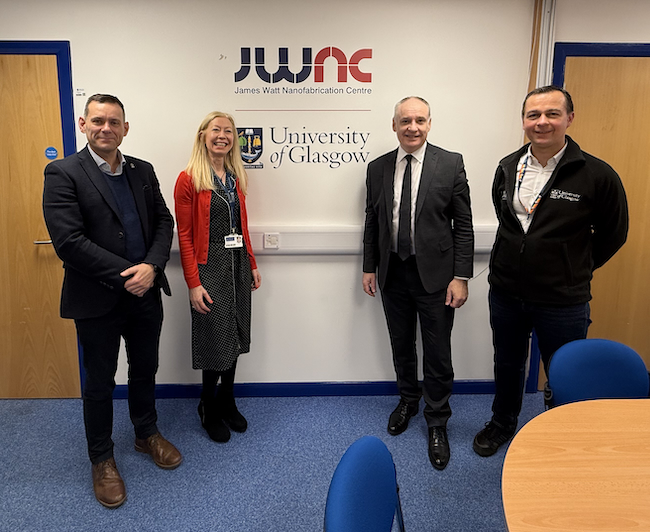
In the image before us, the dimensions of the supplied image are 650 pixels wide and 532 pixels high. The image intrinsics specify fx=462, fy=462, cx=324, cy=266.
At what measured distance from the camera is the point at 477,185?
2.78 metres

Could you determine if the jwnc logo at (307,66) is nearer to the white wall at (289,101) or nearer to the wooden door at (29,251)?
the white wall at (289,101)

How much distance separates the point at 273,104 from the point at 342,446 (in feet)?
6.36

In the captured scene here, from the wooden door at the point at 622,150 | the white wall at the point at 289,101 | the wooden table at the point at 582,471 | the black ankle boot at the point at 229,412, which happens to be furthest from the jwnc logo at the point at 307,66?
the wooden table at the point at 582,471

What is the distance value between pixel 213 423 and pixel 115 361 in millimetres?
692

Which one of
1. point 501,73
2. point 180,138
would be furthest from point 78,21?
point 501,73

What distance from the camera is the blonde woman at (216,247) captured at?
7.48 feet

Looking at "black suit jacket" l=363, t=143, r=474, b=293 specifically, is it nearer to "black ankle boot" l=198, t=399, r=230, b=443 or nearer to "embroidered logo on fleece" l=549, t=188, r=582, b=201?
"embroidered logo on fleece" l=549, t=188, r=582, b=201

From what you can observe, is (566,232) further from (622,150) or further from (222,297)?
(222,297)

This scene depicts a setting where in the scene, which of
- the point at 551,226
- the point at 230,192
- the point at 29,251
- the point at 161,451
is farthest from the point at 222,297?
the point at 551,226

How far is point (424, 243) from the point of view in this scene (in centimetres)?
230

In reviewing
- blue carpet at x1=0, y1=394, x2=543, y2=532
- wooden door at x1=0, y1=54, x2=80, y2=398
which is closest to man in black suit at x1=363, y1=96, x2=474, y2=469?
blue carpet at x1=0, y1=394, x2=543, y2=532

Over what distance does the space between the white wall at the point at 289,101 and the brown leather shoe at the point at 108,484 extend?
0.86 m

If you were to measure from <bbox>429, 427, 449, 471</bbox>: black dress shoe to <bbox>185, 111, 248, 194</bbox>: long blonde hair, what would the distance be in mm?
1618

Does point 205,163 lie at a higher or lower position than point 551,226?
higher
